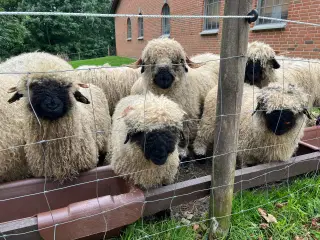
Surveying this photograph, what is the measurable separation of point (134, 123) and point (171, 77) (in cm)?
134

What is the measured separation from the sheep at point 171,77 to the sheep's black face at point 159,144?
4.15 feet

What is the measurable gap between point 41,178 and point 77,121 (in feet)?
2.31

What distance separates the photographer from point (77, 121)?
9.32ft

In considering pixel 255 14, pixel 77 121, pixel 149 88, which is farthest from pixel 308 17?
pixel 77 121

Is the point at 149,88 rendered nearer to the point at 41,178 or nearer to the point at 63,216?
the point at 41,178

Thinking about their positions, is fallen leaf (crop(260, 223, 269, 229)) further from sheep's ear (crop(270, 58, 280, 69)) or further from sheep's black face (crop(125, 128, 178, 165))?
sheep's ear (crop(270, 58, 280, 69))

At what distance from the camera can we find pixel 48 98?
2.28 m

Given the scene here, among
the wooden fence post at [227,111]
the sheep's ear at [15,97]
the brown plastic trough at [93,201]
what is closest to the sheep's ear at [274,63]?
the brown plastic trough at [93,201]

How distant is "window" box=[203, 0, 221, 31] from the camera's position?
11.6 metres

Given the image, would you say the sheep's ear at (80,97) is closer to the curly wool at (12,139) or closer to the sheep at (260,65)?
the curly wool at (12,139)

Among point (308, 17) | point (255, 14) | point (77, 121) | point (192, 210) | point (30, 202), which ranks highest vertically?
point (308, 17)

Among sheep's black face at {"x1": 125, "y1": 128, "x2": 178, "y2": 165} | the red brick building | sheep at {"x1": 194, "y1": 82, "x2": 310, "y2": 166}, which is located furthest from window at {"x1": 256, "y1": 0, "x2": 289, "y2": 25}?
sheep's black face at {"x1": 125, "y1": 128, "x2": 178, "y2": 165}

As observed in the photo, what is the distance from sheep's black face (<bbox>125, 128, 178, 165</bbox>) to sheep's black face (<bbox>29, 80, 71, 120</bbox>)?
0.82 m

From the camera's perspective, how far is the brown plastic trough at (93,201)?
2.11 metres
